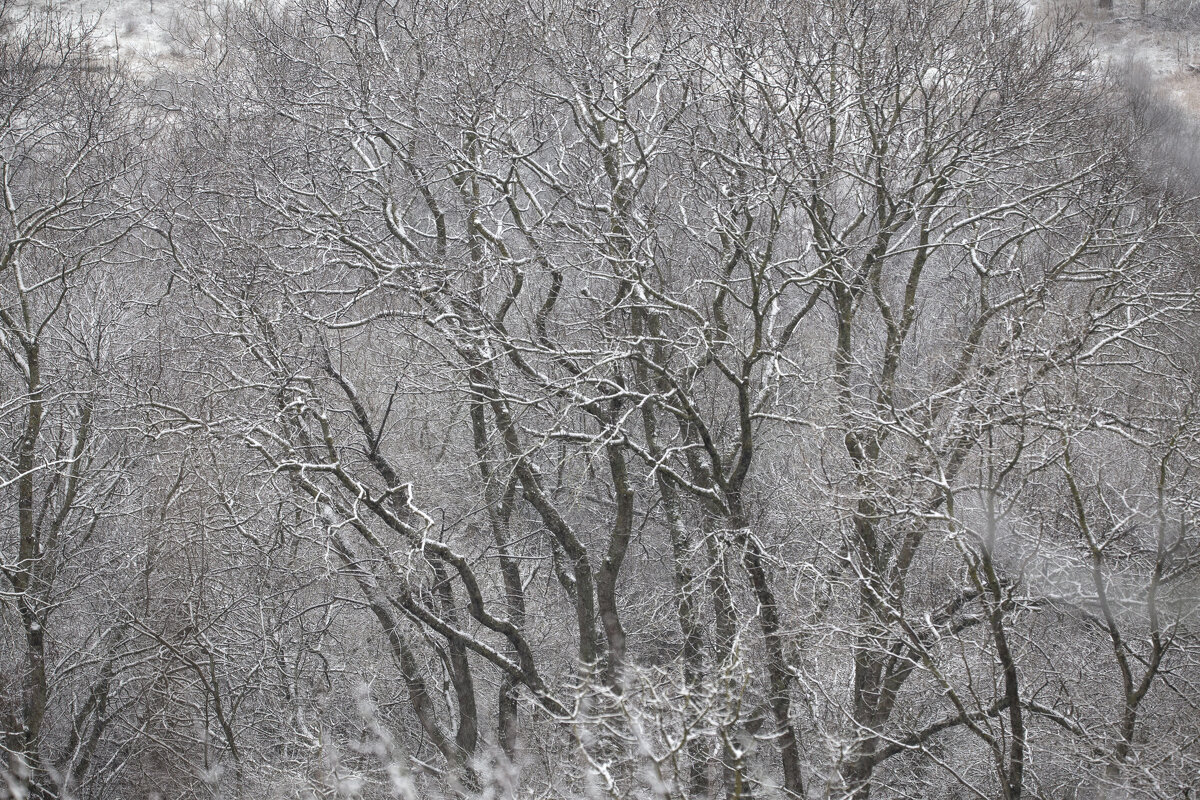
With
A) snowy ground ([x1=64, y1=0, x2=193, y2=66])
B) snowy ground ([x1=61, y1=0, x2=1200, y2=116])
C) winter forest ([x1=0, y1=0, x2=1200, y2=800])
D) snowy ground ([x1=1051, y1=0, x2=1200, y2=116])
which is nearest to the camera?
winter forest ([x1=0, y1=0, x2=1200, y2=800])

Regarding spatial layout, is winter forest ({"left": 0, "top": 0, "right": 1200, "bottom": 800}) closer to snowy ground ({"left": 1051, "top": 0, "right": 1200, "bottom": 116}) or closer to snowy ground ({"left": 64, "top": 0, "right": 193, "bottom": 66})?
snowy ground ({"left": 1051, "top": 0, "right": 1200, "bottom": 116})

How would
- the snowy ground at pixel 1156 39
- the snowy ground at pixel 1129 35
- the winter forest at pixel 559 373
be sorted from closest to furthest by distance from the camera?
the winter forest at pixel 559 373, the snowy ground at pixel 1156 39, the snowy ground at pixel 1129 35

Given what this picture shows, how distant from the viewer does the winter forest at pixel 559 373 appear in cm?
894

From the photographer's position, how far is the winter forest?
894cm

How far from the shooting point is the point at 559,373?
12.7 m

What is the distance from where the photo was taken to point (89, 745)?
11.5 m

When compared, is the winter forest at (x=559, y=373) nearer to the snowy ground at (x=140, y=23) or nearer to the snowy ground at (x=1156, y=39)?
the snowy ground at (x=1156, y=39)

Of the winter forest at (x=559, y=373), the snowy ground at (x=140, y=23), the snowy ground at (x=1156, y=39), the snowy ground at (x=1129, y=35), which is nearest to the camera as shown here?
the winter forest at (x=559, y=373)

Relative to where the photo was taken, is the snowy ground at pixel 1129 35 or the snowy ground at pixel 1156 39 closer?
the snowy ground at pixel 1156 39

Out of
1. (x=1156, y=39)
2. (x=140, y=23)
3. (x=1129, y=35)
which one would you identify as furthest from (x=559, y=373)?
(x=140, y=23)

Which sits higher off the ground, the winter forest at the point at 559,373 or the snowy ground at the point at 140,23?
the snowy ground at the point at 140,23

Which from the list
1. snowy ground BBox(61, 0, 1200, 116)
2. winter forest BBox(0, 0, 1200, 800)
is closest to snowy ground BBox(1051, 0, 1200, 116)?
snowy ground BBox(61, 0, 1200, 116)

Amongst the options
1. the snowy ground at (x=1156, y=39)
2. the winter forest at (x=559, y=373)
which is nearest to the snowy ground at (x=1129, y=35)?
the snowy ground at (x=1156, y=39)

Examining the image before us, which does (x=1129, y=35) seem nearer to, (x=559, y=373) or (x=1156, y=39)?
(x=1156, y=39)
